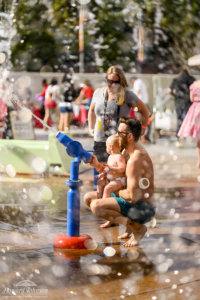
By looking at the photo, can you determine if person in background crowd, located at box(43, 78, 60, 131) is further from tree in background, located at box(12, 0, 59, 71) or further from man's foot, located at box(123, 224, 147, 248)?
tree in background, located at box(12, 0, 59, 71)

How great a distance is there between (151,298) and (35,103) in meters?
18.8

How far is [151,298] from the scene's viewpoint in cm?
384

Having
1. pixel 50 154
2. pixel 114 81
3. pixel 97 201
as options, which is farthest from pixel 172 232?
pixel 50 154

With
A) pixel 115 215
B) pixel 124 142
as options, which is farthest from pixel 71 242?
pixel 124 142

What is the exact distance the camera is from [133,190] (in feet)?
16.1

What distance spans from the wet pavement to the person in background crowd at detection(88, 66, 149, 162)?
2.91 feet

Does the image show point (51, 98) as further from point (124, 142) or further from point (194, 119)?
point (124, 142)

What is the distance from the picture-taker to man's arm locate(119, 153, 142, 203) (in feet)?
16.0

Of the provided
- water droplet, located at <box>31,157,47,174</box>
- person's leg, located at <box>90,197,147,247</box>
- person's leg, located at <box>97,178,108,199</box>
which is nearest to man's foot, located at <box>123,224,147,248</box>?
person's leg, located at <box>90,197,147,247</box>

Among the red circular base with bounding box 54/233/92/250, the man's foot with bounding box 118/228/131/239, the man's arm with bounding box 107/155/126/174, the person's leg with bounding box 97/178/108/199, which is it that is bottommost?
the man's foot with bounding box 118/228/131/239

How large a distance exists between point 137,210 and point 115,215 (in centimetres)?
21

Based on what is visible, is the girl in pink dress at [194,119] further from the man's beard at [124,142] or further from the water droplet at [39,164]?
the man's beard at [124,142]

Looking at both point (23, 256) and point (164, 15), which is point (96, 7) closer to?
point (164, 15)

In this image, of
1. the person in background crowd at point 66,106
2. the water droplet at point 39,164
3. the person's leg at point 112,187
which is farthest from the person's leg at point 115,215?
the person in background crowd at point 66,106
